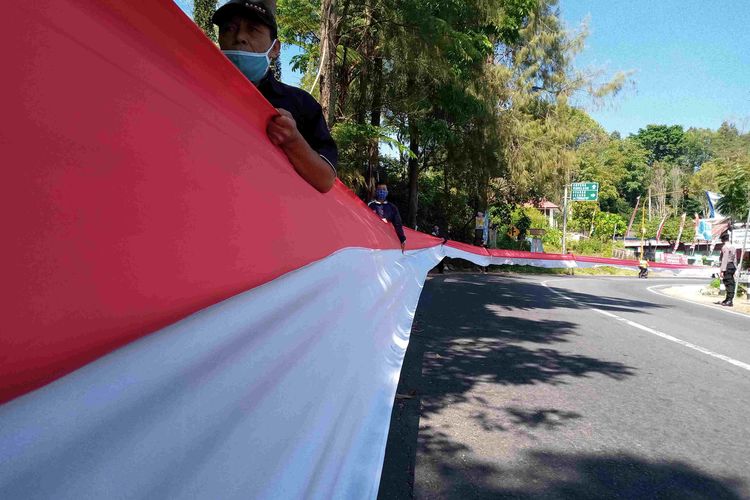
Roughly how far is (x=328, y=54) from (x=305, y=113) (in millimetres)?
7656

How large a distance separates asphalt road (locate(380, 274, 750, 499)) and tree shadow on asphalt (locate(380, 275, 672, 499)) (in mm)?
14

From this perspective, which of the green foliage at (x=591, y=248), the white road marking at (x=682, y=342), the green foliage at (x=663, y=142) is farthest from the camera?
the green foliage at (x=663, y=142)

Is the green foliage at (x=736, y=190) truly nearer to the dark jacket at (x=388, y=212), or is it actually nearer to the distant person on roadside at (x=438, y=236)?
the distant person on roadside at (x=438, y=236)

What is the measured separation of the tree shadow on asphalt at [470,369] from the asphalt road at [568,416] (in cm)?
1

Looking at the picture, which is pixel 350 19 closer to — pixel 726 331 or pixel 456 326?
pixel 456 326

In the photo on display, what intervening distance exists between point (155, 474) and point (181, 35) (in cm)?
86

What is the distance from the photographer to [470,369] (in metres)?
5.13

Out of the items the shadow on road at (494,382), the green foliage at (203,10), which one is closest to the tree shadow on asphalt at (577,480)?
the shadow on road at (494,382)

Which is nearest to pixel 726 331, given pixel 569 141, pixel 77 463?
pixel 77 463

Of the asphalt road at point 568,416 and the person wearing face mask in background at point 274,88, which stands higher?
the person wearing face mask in background at point 274,88

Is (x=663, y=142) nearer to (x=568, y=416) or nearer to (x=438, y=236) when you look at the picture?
(x=438, y=236)

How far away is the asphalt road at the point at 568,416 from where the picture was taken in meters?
Result: 2.79

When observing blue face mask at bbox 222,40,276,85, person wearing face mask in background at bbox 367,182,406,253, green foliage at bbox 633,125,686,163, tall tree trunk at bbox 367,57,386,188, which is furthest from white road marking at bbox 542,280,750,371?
green foliage at bbox 633,125,686,163

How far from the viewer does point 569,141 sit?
25234 millimetres
